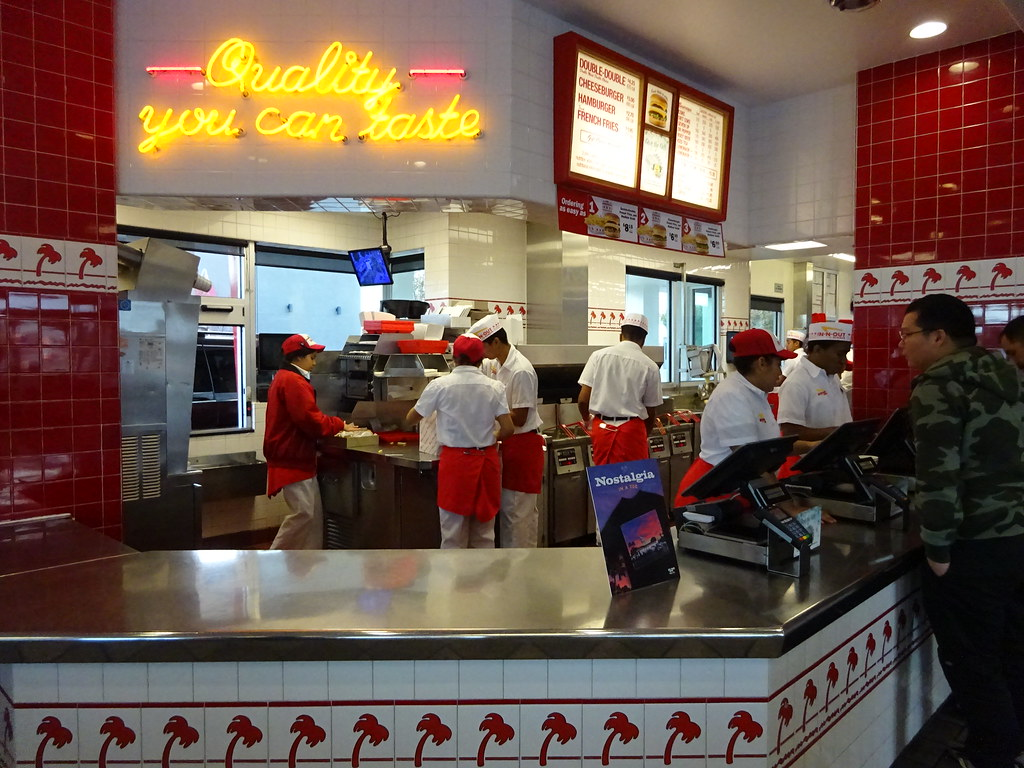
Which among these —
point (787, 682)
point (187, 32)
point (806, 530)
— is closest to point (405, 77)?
point (187, 32)

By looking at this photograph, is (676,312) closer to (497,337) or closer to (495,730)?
(497,337)

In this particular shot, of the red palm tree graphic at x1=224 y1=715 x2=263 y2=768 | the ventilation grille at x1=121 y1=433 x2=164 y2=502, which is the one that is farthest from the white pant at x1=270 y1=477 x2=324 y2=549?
the red palm tree graphic at x1=224 y1=715 x2=263 y2=768

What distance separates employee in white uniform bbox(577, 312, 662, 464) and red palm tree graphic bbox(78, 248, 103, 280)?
124 inches

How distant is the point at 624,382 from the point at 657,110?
178 centimetres

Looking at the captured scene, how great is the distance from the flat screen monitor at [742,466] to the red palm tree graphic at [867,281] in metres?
2.33

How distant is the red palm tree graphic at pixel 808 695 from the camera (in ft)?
6.63

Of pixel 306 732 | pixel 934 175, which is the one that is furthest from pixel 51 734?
pixel 934 175

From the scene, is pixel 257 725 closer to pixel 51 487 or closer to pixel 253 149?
pixel 51 487

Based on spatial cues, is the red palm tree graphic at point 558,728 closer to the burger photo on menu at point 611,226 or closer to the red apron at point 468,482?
the red apron at point 468,482

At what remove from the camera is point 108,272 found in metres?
3.24

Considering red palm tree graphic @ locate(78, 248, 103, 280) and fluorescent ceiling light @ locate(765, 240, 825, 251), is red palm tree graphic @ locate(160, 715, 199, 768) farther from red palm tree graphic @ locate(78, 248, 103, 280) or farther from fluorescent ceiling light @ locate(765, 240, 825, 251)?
fluorescent ceiling light @ locate(765, 240, 825, 251)

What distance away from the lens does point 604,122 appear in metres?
3.90

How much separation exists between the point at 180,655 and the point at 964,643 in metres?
2.44

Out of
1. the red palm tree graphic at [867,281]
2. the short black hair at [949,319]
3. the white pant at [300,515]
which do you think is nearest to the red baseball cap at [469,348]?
the white pant at [300,515]
